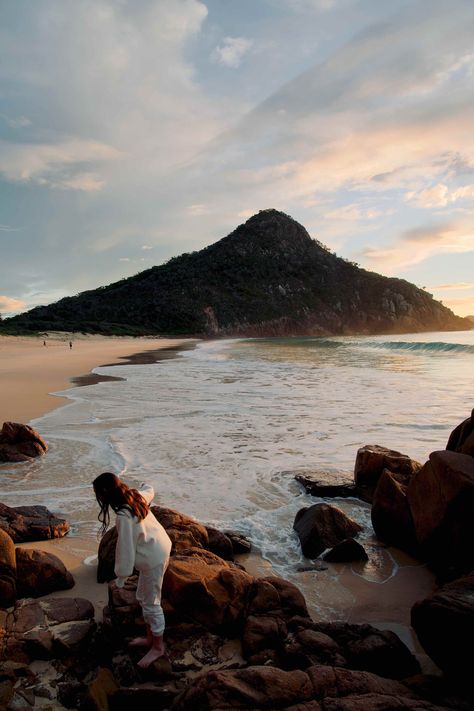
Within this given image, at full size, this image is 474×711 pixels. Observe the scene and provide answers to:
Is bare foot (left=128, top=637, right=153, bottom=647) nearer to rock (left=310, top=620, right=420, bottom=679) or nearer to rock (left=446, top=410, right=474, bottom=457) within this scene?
rock (left=310, top=620, right=420, bottom=679)

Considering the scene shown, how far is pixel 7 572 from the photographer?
396cm

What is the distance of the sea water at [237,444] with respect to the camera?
6070 mm

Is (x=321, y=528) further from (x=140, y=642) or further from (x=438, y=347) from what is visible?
(x=438, y=347)

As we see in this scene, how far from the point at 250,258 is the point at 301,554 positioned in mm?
125408

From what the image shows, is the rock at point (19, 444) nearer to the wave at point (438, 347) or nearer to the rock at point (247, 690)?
the rock at point (247, 690)

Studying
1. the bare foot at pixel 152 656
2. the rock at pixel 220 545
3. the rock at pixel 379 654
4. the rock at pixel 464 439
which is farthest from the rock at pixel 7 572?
the rock at pixel 464 439

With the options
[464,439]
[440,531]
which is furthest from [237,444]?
[440,531]

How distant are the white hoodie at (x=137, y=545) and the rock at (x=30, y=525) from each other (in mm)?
2245

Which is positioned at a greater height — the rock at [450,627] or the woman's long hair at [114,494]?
the woman's long hair at [114,494]

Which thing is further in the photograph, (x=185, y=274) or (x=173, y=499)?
(x=185, y=274)

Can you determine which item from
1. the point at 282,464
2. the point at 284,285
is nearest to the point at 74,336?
the point at 282,464

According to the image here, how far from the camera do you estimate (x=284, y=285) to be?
12469cm

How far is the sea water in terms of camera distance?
607cm

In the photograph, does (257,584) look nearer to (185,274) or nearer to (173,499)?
(173,499)
